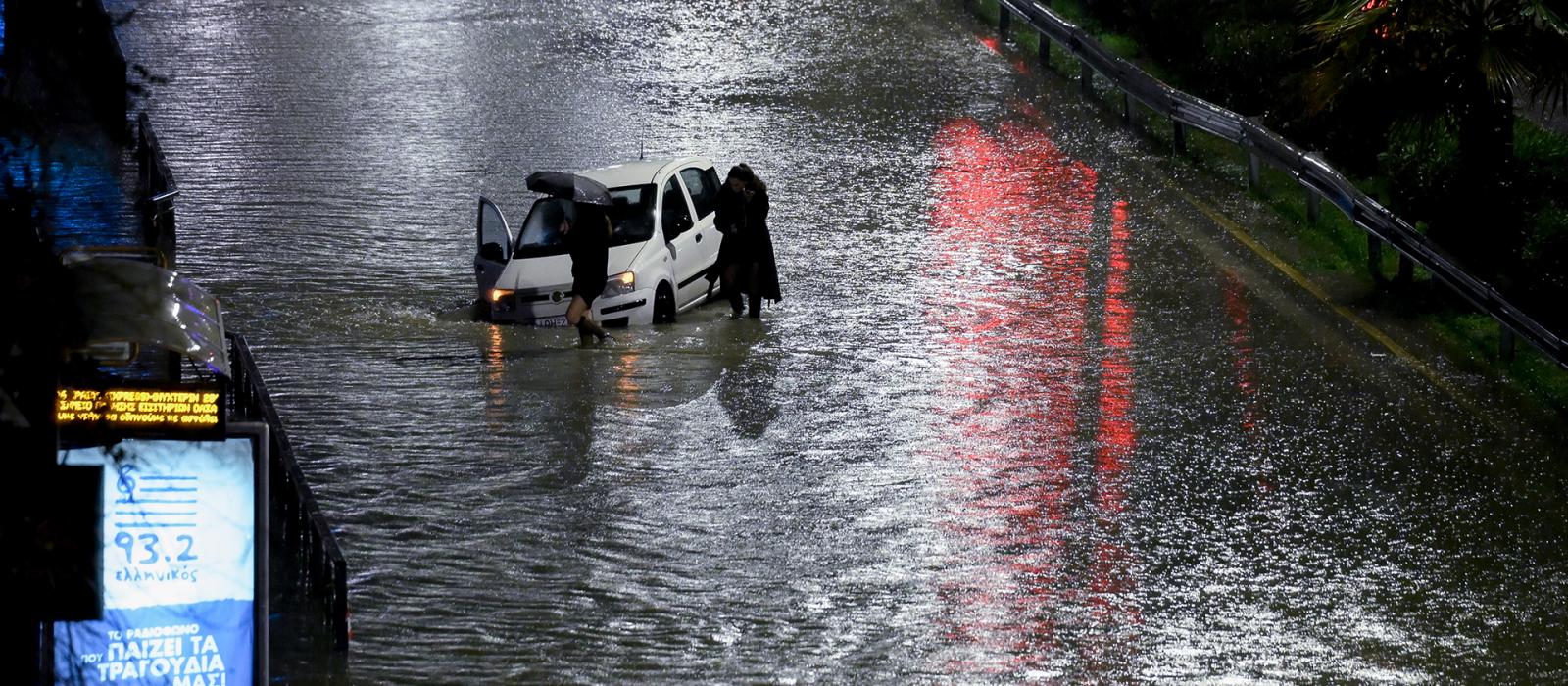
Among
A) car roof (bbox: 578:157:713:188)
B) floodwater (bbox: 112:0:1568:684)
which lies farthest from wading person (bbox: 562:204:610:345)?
car roof (bbox: 578:157:713:188)

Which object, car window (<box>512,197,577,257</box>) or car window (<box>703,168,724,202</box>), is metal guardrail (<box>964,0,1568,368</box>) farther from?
car window (<box>512,197,577,257</box>)

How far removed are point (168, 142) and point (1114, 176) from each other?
36.5 ft

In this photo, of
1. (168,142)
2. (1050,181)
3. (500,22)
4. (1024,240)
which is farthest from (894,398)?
(500,22)

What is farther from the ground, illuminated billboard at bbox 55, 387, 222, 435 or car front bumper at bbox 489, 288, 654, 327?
illuminated billboard at bbox 55, 387, 222, 435

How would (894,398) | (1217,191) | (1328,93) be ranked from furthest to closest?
(1217,191) → (1328,93) → (894,398)

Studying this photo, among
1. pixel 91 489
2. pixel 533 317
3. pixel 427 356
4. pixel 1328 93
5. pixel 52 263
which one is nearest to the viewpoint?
pixel 52 263

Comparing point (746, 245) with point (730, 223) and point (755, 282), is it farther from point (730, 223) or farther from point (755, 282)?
point (730, 223)

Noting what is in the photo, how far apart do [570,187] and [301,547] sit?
7438mm

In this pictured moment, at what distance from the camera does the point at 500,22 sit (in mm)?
30656

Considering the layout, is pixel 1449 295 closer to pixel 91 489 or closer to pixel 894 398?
pixel 894 398

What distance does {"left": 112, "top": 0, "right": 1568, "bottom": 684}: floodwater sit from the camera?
412 inches

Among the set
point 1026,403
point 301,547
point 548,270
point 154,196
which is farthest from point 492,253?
point 301,547

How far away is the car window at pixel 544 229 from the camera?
18.3 m

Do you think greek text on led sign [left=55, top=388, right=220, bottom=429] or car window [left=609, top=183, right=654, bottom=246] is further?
car window [left=609, top=183, right=654, bottom=246]
